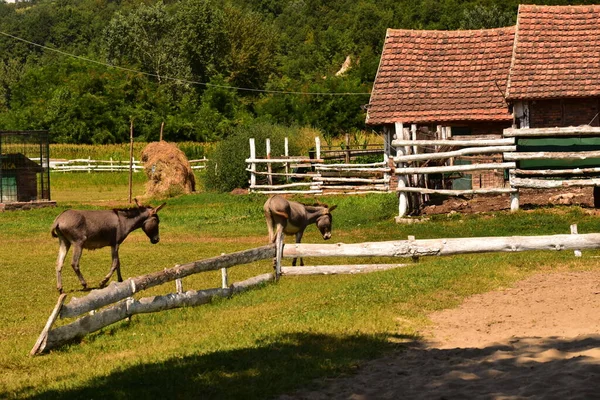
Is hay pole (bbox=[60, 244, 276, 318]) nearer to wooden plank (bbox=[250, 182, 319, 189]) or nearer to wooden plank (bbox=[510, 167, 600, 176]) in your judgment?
wooden plank (bbox=[510, 167, 600, 176])

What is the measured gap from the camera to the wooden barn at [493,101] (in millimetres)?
28781

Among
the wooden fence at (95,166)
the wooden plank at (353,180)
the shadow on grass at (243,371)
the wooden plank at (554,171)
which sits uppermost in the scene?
the wooden fence at (95,166)

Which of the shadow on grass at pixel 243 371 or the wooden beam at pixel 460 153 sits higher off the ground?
the wooden beam at pixel 460 153

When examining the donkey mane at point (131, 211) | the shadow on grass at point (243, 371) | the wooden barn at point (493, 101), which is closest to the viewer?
the shadow on grass at point (243, 371)

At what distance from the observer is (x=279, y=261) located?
63.6 ft

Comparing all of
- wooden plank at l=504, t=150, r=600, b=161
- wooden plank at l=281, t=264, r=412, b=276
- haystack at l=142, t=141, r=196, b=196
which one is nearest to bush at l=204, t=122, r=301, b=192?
haystack at l=142, t=141, r=196, b=196

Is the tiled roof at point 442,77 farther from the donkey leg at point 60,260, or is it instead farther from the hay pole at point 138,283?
the hay pole at point 138,283

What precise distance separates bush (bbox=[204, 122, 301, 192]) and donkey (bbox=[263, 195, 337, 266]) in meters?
22.2

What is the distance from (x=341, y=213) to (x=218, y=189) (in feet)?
46.8

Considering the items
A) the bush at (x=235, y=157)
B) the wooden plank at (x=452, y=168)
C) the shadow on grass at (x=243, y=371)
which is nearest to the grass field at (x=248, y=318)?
the shadow on grass at (x=243, y=371)

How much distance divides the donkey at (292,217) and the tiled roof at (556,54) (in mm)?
11311

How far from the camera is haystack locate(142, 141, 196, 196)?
149 ft

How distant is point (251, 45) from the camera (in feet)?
343

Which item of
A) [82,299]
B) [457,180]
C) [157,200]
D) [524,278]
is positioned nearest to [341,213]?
[457,180]
